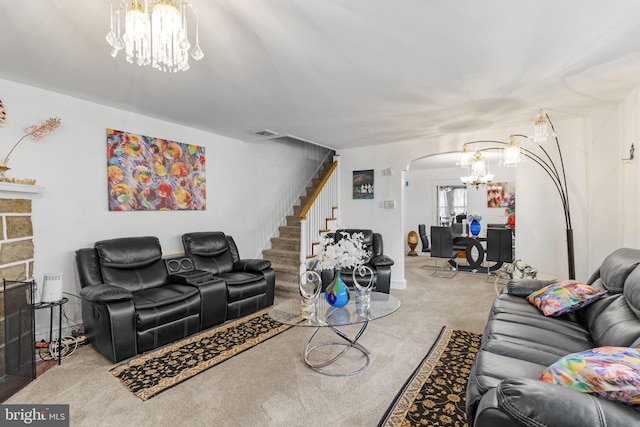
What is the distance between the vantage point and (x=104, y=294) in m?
2.60

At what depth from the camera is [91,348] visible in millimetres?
2910

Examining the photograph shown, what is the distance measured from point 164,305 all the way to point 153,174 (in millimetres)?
1770

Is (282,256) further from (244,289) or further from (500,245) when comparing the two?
(500,245)

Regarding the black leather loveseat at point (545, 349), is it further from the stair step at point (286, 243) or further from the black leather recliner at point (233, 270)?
the stair step at point (286, 243)

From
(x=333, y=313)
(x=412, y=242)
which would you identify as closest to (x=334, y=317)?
(x=333, y=313)

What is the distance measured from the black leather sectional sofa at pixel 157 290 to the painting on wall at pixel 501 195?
6550mm

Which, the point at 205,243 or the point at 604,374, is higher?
the point at 205,243

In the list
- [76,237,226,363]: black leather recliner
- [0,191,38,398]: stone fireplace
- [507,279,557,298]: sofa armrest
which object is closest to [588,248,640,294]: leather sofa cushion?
[507,279,557,298]: sofa armrest

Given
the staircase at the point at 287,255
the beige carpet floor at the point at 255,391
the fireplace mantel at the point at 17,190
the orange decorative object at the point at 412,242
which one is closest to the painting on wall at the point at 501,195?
the orange decorative object at the point at 412,242

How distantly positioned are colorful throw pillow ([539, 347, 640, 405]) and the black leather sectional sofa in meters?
2.85

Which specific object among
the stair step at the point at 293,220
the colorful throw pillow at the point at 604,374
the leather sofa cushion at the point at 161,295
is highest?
the stair step at the point at 293,220

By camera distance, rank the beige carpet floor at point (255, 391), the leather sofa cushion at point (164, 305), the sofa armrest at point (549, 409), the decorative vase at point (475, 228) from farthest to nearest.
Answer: the decorative vase at point (475, 228), the leather sofa cushion at point (164, 305), the beige carpet floor at point (255, 391), the sofa armrest at point (549, 409)

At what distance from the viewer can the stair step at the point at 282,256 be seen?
5096 mm

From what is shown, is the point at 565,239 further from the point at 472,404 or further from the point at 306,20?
the point at 306,20
